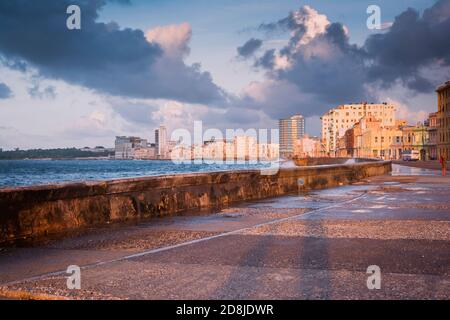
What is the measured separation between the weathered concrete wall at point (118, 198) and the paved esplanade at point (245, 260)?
66 cm

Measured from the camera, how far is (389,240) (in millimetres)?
7262

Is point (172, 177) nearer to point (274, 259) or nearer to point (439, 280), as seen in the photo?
point (274, 259)

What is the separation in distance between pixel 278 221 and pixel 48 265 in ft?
16.7

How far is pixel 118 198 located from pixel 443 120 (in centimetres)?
10864

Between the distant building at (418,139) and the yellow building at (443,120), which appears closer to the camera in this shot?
the yellow building at (443,120)

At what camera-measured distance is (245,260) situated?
5910 mm

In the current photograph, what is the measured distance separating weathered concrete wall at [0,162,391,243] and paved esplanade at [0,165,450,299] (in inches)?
25.9

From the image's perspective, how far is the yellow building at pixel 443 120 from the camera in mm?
102125
